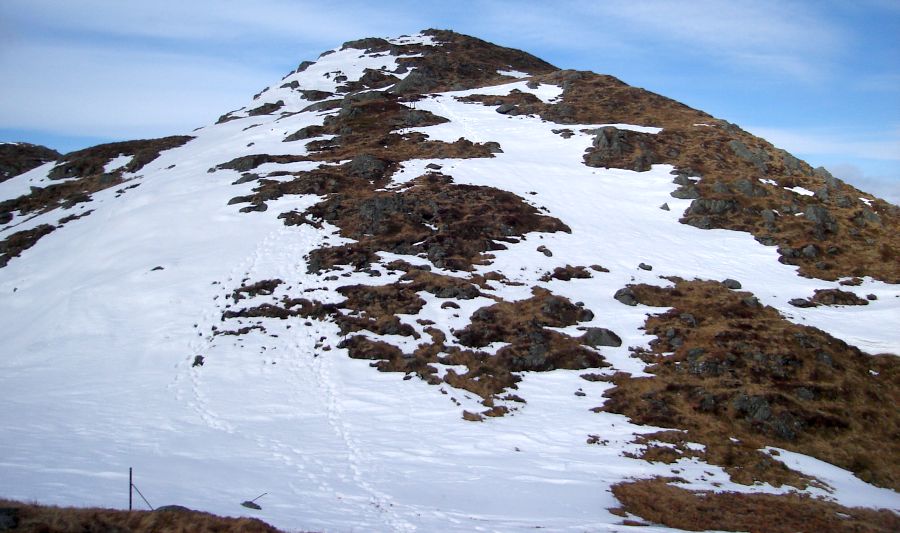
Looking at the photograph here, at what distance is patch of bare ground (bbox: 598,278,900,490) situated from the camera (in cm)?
2145

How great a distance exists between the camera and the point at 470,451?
20.0 meters

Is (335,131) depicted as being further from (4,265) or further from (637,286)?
(637,286)

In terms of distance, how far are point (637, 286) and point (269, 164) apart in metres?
A: 36.4

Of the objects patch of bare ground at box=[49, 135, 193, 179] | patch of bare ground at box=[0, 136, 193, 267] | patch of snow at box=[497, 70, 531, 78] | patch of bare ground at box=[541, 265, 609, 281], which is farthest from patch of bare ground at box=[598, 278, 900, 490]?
patch of snow at box=[497, 70, 531, 78]

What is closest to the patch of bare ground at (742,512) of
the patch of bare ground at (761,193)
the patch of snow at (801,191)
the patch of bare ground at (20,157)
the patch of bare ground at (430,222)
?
the patch of bare ground at (430,222)

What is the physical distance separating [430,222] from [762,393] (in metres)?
24.2

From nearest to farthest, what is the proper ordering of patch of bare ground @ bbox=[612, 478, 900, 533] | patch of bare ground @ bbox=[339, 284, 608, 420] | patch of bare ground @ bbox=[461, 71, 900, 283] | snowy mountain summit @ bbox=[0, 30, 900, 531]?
1. patch of bare ground @ bbox=[612, 478, 900, 533]
2. snowy mountain summit @ bbox=[0, 30, 900, 531]
3. patch of bare ground @ bbox=[339, 284, 608, 420]
4. patch of bare ground @ bbox=[461, 71, 900, 283]

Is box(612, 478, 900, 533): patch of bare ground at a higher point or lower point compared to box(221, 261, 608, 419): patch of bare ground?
lower

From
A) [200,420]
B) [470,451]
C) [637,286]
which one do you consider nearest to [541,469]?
[470,451]

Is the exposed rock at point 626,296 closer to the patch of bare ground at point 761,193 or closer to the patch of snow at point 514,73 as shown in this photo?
the patch of bare ground at point 761,193

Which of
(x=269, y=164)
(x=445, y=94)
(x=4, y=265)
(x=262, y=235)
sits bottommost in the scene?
(x=4, y=265)

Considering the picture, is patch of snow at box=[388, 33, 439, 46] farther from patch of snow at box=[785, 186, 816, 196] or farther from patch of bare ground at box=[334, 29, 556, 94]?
patch of snow at box=[785, 186, 816, 196]

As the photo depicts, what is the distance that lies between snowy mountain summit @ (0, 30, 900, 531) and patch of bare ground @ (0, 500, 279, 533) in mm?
1988

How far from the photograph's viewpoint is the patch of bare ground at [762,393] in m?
21.5
